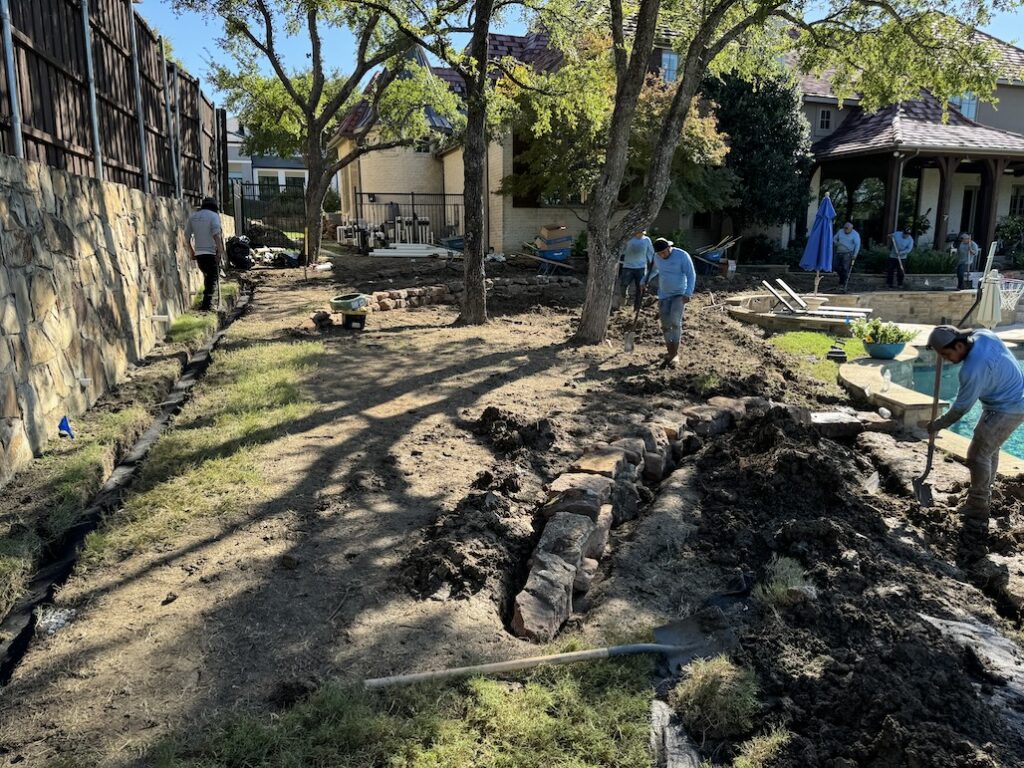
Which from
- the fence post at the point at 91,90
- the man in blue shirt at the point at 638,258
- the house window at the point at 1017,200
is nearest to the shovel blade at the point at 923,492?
the man in blue shirt at the point at 638,258

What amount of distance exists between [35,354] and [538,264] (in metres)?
14.8

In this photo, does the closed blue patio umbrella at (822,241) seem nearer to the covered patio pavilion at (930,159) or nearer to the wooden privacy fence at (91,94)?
the covered patio pavilion at (930,159)

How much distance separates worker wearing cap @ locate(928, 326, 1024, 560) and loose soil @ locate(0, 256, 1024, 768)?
1.26 ft

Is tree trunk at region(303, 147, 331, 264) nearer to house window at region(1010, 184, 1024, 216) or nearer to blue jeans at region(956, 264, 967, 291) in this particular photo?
blue jeans at region(956, 264, 967, 291)

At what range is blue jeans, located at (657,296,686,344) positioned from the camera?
9.21 meters

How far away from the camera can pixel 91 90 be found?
734cm

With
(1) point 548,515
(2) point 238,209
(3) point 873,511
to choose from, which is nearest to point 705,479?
(3) point 873,511

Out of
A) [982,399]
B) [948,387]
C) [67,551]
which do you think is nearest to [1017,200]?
[948,387]

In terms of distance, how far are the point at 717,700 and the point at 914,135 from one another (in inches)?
946

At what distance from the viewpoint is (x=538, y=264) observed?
1906cm

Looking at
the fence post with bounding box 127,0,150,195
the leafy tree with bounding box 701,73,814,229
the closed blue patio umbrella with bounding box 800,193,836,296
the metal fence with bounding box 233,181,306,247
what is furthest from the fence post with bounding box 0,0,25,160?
the metal fence with bounding box 233,181,306,247

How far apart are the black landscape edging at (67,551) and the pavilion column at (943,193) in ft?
77.3

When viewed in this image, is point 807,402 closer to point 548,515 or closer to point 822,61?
point 548,515

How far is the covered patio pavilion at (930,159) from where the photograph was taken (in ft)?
72.9
